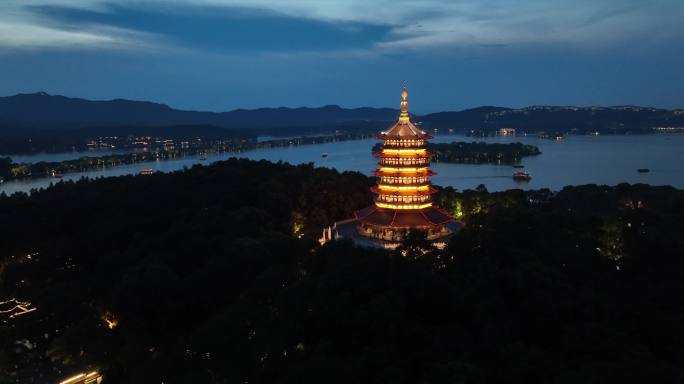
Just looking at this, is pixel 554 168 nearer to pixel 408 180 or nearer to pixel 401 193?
pixel 408 180

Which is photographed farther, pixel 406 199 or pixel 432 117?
pixel 432 117

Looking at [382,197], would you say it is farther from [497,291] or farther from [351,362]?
[351,362]

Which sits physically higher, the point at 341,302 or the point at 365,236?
the point at 341,302

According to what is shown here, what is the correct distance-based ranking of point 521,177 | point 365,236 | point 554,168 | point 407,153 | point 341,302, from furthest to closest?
point 554,168 < point 521,177 < point 407,153 < point 365,236 < point 341,302

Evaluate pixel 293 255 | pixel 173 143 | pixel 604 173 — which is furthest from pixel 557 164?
pixel 173 143

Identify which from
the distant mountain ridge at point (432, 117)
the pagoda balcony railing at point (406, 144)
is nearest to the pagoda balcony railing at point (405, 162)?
the pagoda balcony railing at point (406, 144)

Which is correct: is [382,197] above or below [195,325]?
above

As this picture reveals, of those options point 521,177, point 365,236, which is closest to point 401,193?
point 365,236
